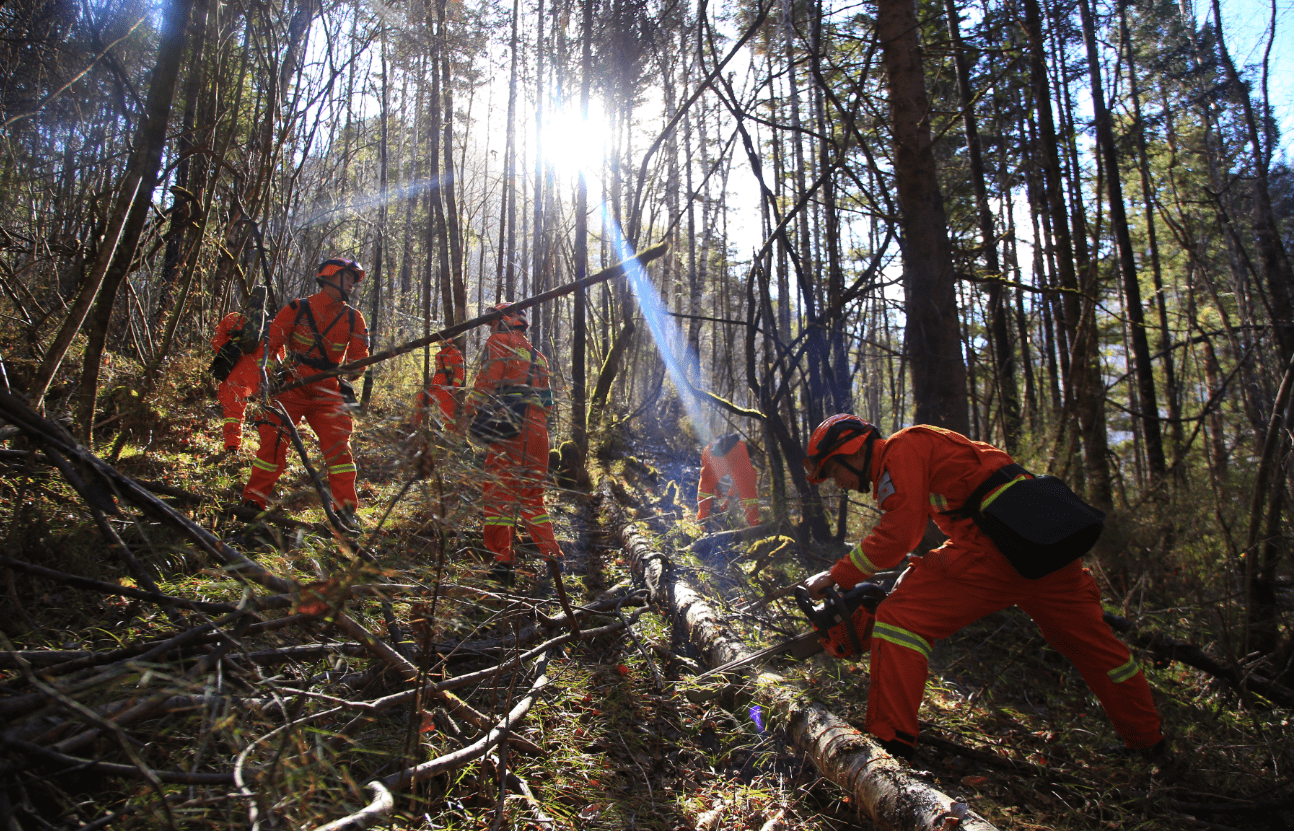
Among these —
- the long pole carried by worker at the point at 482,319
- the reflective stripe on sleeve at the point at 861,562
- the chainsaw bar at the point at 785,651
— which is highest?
the long pole carried by worker at the point at 482,319

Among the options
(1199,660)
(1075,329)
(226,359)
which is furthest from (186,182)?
(1075,329)

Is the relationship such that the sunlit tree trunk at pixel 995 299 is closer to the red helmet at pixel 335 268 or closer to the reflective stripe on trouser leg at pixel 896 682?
the reflective stripe on trouser leg at pixel 896 682

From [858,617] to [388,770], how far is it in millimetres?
2438

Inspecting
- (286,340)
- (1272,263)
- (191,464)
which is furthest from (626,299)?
(1272,263)

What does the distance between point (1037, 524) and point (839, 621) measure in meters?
1.09

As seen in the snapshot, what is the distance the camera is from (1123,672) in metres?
2.85

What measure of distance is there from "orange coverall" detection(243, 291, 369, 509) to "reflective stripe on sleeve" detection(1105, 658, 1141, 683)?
4659 mm

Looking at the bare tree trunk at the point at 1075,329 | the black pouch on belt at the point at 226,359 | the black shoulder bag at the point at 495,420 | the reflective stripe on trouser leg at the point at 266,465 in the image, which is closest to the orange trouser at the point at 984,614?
the black shoulder bag at the point at 495,420

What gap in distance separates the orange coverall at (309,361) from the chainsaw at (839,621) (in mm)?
3047

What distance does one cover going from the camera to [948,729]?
3.12 metres

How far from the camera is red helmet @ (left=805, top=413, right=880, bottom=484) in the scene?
3.25 metres

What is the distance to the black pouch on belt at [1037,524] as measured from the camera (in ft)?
9.00

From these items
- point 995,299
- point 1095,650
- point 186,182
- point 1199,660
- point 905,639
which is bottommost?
point 1199,660

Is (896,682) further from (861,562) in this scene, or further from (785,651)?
(785,651)
